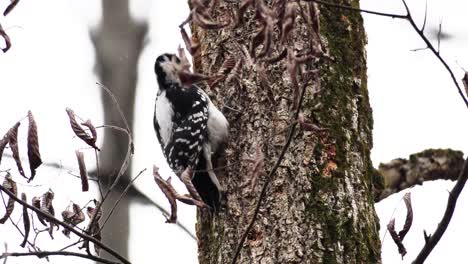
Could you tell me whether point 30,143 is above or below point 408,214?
above

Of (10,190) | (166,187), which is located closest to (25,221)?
(10,190)

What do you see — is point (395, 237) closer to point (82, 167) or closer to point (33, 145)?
point (82, 167)

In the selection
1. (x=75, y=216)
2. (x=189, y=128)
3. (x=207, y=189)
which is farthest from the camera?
(x=189, y=128)

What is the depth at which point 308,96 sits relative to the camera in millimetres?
3777

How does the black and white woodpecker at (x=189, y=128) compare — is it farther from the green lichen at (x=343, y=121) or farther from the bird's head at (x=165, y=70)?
the green lichen at (x=343, y=121)

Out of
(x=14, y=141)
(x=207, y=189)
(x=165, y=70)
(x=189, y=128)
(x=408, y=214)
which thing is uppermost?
(x=165, y=70)

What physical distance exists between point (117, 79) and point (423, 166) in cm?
161

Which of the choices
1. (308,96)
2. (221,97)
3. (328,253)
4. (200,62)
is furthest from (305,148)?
(200,62)

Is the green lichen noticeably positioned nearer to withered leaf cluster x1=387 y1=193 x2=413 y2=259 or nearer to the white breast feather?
withered leaf cluster x1=387 y1=193 x2=413 y2=259

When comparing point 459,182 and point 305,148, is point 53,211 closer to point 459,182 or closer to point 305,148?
point 305,148

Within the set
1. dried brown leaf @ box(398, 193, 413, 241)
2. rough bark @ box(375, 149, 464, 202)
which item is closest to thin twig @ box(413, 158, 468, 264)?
dried brown leaf @ box(398, 193, 413, 241)

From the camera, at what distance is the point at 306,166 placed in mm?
3654

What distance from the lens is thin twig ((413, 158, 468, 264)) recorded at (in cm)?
258

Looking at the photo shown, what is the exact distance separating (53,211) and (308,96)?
4.06 feet
